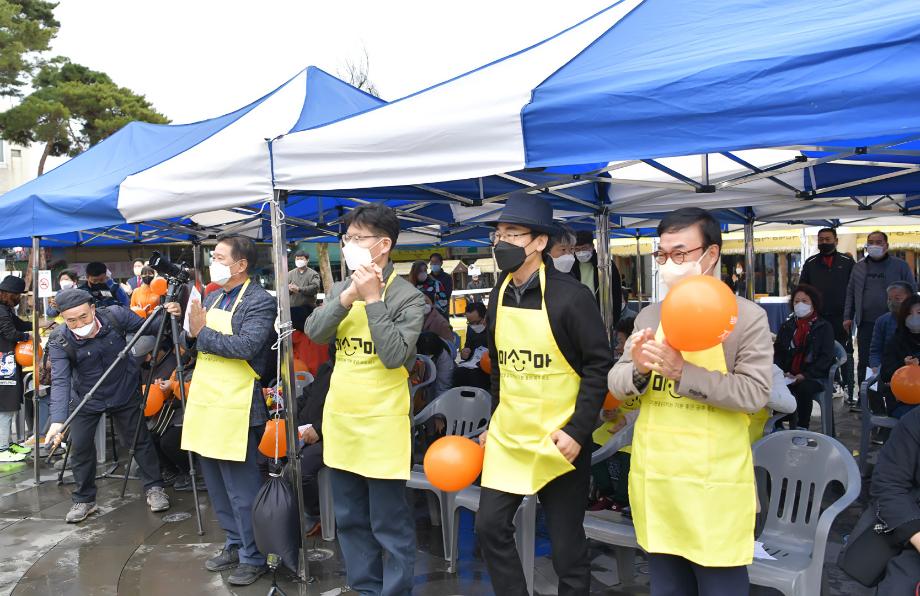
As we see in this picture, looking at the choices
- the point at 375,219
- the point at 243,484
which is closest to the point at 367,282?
the point at 375,219

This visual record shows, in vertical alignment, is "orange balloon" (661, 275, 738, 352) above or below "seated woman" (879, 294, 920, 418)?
above

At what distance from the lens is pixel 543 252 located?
9.35 ft

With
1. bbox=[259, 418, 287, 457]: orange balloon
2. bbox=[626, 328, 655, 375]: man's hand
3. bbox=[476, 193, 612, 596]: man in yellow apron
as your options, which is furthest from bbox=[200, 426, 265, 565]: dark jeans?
bbox=[626, 328, 655, 375]: man's hand

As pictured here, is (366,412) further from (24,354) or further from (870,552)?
(24,354)

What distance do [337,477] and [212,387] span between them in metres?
1.03

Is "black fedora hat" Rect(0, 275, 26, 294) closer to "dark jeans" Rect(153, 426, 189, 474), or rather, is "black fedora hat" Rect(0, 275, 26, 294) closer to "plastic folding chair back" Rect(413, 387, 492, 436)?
"dark jeans" Rect(153, 426, 189, 474)

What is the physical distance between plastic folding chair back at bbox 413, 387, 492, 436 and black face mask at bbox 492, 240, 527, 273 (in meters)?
1.91

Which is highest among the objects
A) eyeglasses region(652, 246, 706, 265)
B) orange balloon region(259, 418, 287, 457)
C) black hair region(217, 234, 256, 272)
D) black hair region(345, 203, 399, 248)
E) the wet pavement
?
black hair region(345, 203, 399, 248)

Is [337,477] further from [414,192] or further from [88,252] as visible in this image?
[88,252]

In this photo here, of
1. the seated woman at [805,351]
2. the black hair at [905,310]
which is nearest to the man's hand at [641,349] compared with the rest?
the black hair at [905,310]

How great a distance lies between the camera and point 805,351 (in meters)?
5.97

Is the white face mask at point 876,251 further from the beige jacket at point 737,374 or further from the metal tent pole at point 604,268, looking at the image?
the beige jacket at point 737,374

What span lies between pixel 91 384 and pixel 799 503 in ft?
15.3

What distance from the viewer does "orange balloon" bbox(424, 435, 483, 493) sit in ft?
9.35
